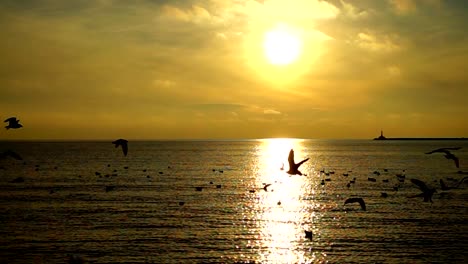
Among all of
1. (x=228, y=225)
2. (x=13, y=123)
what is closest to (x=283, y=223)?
(x=228, y=225)

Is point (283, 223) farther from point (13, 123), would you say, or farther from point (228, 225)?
point (13, 123)

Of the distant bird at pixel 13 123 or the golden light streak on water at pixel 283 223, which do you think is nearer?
the distant bird at pixel 13 123

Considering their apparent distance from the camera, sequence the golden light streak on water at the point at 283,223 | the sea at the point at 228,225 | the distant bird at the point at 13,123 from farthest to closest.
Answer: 1. the golden light streak on water at the point at 283,223
2. the sea at the point at 228,225
3. the distant bird at the point at 13,123

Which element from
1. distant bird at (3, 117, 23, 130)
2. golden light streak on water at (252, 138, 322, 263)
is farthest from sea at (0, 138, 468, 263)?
distant bird at (3, 117, 23, 130)

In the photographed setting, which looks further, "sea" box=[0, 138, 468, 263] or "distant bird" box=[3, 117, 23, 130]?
"sea" box=[0, 138, 468, 263]

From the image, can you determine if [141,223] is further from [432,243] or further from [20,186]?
[20,186]

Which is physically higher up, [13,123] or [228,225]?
[13,123]

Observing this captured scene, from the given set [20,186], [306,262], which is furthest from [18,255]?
[20,186]

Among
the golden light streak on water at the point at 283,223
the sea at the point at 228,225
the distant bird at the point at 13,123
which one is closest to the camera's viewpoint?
the distant bird at the point at 13,123

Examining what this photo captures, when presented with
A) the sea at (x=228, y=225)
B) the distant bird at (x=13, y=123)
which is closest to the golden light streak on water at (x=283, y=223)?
the sea at (x=228, y=225)

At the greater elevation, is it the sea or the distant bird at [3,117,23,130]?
the distant bird at [3,117,23,130]

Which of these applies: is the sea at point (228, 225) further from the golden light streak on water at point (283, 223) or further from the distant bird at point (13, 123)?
the distant bird at point (13, 123)

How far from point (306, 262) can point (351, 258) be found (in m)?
3.55

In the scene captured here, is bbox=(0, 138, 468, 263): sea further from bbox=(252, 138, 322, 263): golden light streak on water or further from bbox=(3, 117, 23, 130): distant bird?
bbox=(3, 117, 23, 130): distant bird
